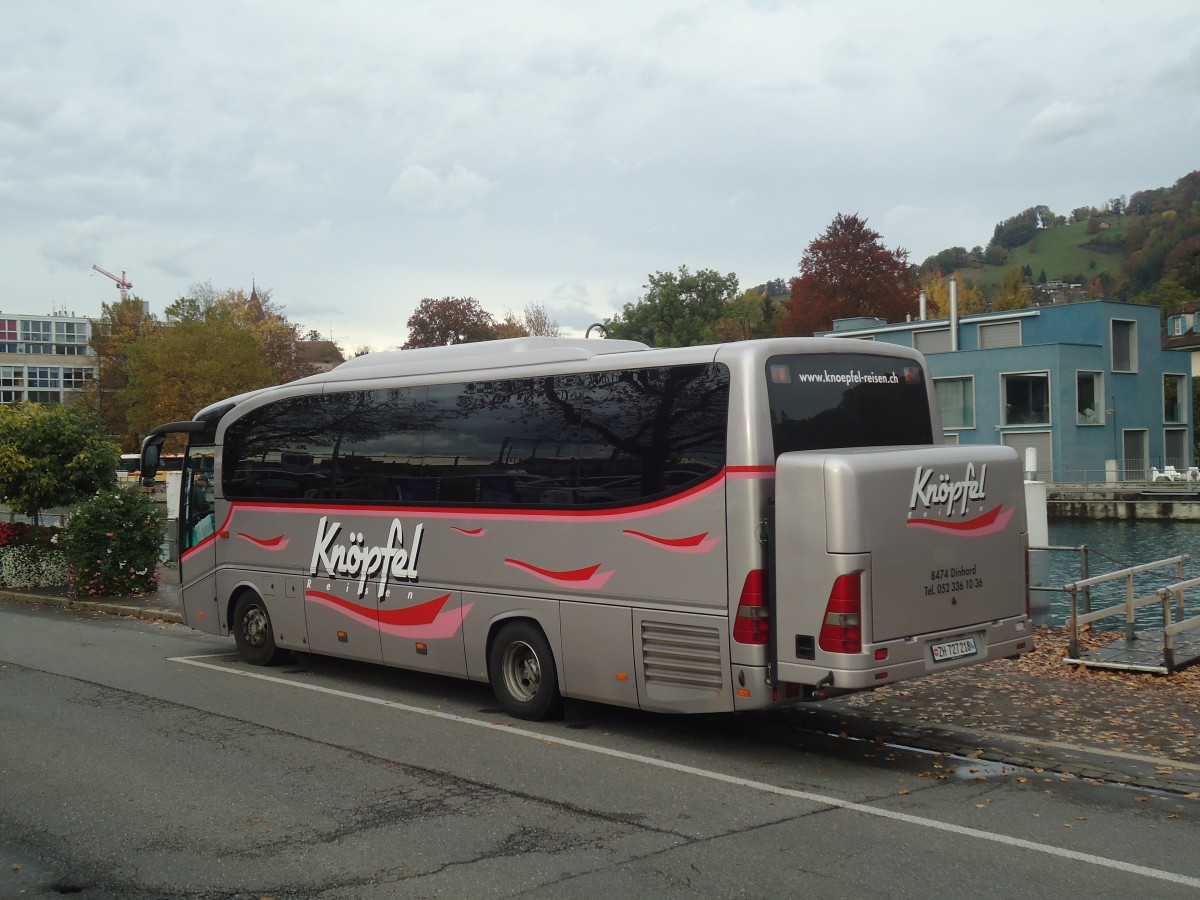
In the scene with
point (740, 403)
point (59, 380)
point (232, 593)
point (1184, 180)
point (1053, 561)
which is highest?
point (1184, 180)

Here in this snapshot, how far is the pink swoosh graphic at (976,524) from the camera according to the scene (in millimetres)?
8812

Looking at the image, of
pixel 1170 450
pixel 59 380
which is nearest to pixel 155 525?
pixel 1170 450

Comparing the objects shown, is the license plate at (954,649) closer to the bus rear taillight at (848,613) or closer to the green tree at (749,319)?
the bus rear taillight at (848,613)

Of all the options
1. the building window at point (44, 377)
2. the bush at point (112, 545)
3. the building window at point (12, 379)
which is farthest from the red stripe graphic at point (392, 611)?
the building window at point (44, 377)

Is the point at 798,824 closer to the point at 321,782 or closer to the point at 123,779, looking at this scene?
the point at 321,782

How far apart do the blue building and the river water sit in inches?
298

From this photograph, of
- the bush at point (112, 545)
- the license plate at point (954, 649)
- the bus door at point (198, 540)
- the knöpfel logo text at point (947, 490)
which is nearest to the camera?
the knöpfel logo text at point (947, 490)

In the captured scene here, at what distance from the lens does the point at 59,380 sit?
162 m

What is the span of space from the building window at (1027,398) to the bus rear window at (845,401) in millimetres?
49265

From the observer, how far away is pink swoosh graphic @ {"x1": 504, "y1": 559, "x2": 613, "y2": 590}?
10.0 meters

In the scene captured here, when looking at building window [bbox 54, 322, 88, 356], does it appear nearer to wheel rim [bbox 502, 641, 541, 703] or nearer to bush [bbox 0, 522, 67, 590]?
bush [bbox 0, 522, 67, 590]

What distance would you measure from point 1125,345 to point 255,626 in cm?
5560

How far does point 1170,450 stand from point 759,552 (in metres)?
60.8

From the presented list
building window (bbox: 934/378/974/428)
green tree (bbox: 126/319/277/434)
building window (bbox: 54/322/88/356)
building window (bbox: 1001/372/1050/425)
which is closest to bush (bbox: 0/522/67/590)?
building window (bbox: 934/378/974/428)
